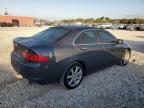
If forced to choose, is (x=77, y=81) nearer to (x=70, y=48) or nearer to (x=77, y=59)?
(x=77, y=59)

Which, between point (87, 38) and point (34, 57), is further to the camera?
point (87, 38)

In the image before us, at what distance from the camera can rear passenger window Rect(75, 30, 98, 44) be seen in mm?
4726

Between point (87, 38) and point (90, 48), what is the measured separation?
30 cm

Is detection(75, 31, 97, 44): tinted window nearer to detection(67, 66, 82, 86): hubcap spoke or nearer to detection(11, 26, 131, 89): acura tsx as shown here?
detection(11, 26, 131, 89): acura tsx

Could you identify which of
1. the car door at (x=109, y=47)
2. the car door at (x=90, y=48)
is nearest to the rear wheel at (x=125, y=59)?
the car door at (x=109, y=47)

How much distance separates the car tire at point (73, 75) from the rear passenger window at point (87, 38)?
2.03 feet

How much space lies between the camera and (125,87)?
16.0ft

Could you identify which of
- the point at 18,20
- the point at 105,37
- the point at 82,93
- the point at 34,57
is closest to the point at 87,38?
the point at 105,37

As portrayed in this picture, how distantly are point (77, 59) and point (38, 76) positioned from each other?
1.11 metres

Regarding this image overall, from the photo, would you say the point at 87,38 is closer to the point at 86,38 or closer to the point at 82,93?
the point at 86,38

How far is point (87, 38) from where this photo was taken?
196 inches

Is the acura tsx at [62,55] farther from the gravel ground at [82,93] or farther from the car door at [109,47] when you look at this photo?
the gravel ground at [82,93]

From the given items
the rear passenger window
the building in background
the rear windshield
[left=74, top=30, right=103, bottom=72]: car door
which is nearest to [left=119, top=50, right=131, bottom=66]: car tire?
[left=74, top=30, right=103, bottom=72]: car door

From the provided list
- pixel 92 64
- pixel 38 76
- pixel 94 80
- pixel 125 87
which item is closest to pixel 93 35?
pixel 92 64
